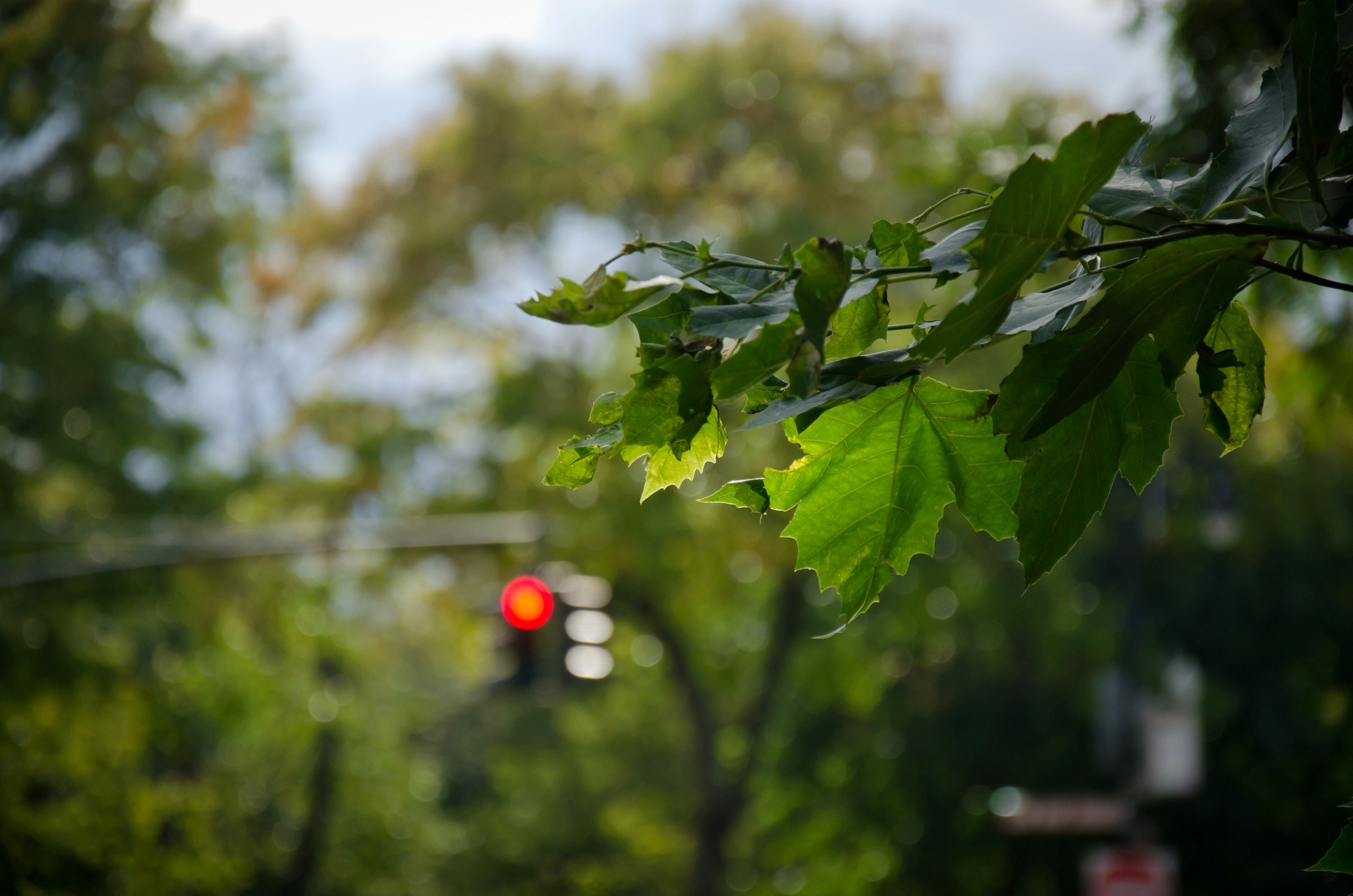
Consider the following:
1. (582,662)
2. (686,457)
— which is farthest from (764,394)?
(582,662)

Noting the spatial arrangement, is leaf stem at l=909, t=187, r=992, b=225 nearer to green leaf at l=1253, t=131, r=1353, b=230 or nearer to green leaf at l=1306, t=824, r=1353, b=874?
green leaf at l=1253, t=131, r=1353, b=230

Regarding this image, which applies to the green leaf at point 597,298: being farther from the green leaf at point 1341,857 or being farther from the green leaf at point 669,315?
the green leaf at point 1341,857

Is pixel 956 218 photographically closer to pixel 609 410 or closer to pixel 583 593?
pixel 609 410

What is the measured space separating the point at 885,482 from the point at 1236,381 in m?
0.44

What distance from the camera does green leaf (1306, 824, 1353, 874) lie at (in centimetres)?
135

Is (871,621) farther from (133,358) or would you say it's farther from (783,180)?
(133,358)

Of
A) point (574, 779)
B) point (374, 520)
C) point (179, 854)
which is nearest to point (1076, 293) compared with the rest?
point (374, 520)

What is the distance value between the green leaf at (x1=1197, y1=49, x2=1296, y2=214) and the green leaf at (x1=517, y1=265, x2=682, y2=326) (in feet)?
2.10

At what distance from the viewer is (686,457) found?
134cm

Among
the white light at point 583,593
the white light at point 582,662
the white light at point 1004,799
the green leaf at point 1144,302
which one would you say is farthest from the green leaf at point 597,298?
the white light at point 1004,799

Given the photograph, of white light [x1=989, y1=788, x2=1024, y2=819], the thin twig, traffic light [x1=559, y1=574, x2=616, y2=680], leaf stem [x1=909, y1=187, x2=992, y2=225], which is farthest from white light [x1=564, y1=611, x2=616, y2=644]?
the thin twig

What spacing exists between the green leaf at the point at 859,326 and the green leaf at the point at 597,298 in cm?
27

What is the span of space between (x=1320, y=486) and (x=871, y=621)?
23.2 feet

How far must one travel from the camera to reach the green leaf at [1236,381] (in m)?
1.39
